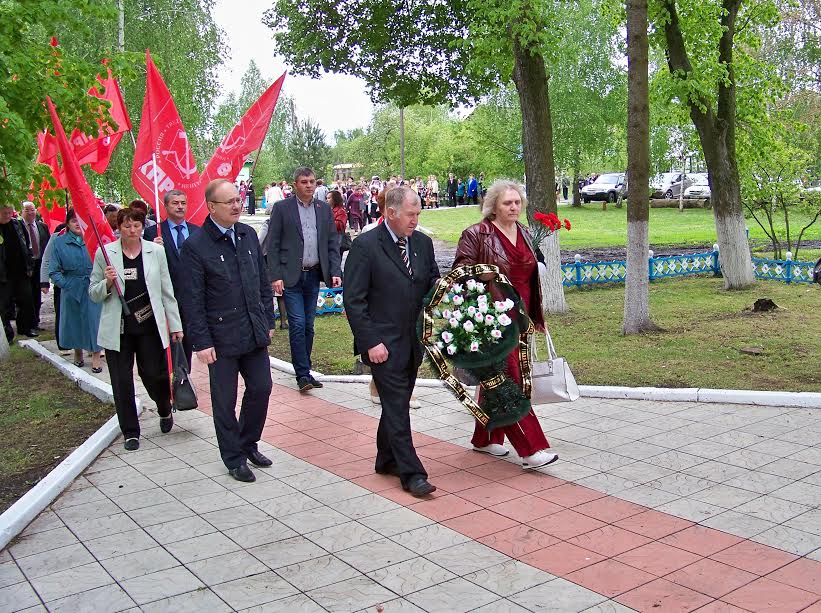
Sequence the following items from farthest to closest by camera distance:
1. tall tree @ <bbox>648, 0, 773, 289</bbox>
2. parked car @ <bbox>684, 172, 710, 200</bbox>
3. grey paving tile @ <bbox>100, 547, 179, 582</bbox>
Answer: parked car @ <bbox>684, 172, 710, 200</bbox>, tall tree @ <bbox>648, 0, 773, 289</bbox>, grey paving tile @ <bbox>100, 547, 179, 582</bbox>

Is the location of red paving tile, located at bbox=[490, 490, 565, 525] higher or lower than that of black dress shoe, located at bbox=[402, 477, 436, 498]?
lower

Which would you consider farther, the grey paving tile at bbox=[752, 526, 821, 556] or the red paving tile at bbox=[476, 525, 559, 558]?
the red paving tile at bbox=[476, 525, 559, 558]

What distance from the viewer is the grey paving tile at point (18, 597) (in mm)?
4613

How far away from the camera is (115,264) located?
7.45 m

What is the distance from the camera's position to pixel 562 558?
4.97 m

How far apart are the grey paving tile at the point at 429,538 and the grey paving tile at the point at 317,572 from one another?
0.43 meters

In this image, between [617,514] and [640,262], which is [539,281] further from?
[640,262]

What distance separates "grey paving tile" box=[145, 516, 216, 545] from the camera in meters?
5.46

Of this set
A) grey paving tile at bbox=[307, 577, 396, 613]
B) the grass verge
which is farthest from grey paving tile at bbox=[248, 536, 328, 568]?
the grass verge

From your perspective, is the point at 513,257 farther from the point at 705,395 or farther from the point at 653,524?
the point at 705,395

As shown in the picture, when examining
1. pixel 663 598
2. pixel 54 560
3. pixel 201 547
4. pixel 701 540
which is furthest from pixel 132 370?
pixel 663 598

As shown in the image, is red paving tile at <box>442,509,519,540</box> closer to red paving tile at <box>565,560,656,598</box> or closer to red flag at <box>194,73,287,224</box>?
red paving tile at <box>565,560,656,598</box>

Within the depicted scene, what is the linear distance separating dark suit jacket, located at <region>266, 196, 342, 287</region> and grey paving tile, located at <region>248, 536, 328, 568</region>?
4066mm

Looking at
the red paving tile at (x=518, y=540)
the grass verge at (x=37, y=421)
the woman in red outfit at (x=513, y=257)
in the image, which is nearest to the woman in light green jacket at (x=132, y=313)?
the grass verge at (x=37, y=421)
